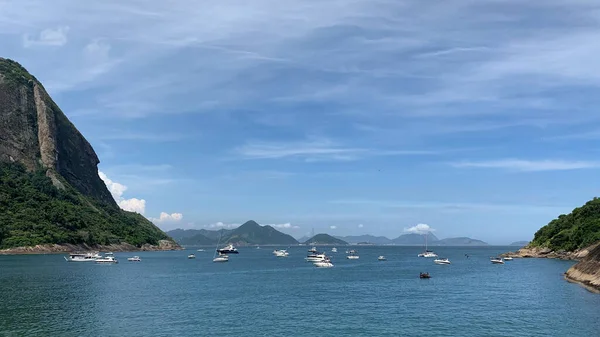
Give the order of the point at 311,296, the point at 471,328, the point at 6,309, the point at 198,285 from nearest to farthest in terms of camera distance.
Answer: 1. the point at 471,328
2. the point at 6,309
3. the point at 311,296
4. the point at 198,285

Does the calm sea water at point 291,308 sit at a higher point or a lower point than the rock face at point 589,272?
lower

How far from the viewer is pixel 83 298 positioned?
272 feet

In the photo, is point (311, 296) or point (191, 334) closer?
point (191, 334)

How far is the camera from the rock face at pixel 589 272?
95756 mm

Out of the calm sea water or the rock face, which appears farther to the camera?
the rock face

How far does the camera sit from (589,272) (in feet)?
335

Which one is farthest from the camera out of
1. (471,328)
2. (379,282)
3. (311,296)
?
(379,282)

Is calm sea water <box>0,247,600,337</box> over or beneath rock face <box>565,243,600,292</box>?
beneath

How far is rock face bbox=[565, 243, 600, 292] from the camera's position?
9576cm

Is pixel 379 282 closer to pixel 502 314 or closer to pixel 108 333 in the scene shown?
pixel 502 314

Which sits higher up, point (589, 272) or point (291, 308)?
point (589, 272)

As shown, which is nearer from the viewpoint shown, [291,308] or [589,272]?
[291,308]

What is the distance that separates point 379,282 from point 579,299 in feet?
156

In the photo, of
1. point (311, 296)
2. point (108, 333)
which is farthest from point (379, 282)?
point (108, 333)
